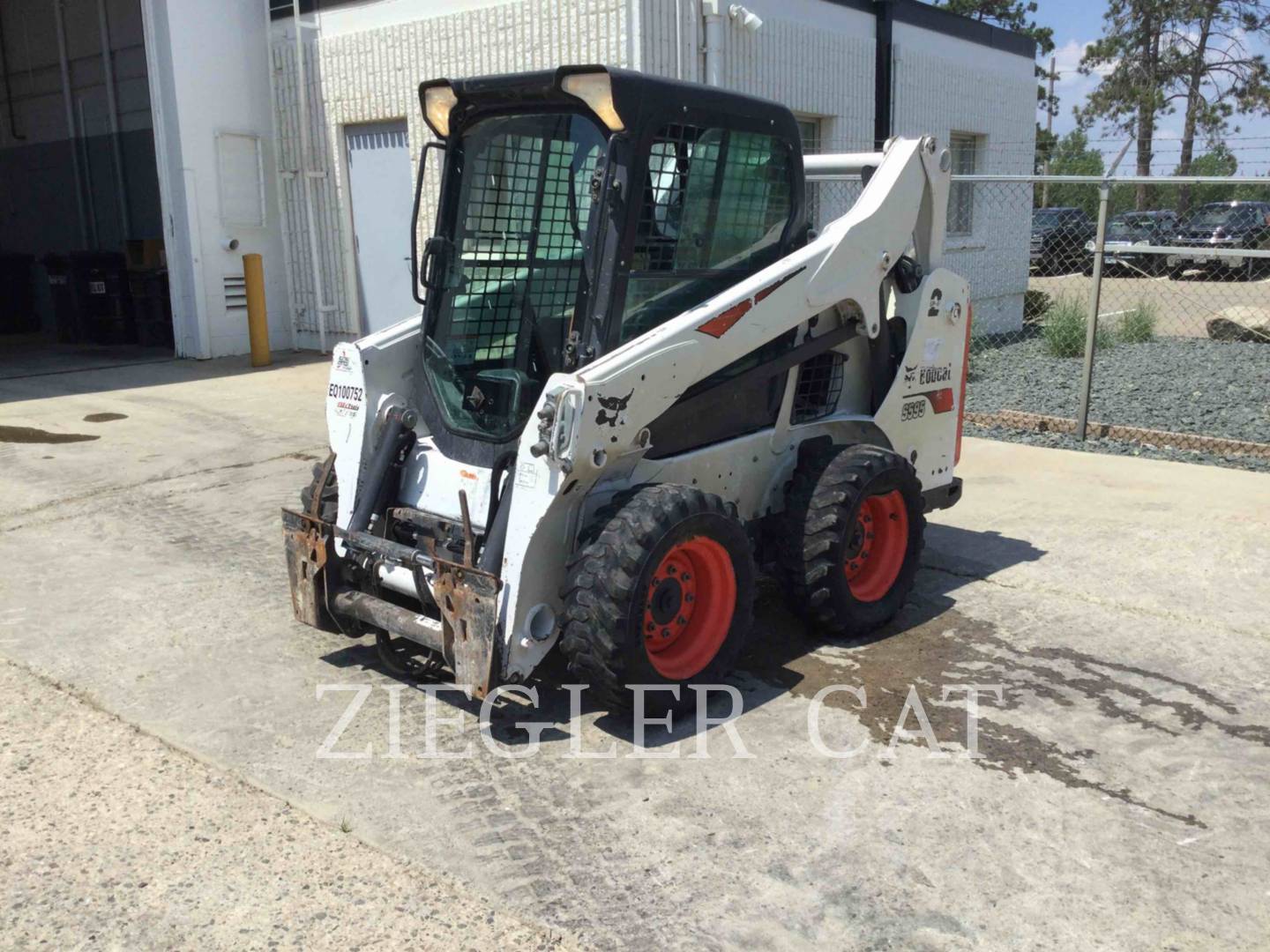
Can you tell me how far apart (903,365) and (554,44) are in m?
6.84

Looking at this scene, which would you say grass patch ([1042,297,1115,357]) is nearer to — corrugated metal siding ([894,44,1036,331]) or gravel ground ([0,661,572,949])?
corrugated metal siding ([894,44,1036,331])

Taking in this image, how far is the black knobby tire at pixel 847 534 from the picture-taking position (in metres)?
4.98

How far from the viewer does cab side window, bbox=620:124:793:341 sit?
4.61m

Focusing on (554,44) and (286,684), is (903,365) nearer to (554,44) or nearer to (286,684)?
(286,684)

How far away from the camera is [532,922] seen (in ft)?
10.5

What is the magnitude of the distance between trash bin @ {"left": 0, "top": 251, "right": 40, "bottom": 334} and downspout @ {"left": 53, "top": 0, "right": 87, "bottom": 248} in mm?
1251

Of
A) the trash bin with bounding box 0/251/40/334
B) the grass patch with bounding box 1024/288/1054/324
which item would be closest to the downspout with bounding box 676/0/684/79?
the grass patch with bounding box 1024/288/1054/324

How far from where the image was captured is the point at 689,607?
453cm

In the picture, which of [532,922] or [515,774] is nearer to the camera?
[532,922]

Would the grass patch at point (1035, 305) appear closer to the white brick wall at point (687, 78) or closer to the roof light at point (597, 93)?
the white brick wall at point (687, 78)

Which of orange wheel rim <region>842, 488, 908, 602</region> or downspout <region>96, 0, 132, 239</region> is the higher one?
downspout <region>96, 0, 132, 239</region>

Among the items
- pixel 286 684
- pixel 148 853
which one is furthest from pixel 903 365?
pixel 148 853

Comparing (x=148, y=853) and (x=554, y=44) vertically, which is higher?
(x=554, y=44)

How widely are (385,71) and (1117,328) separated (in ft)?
28.9
